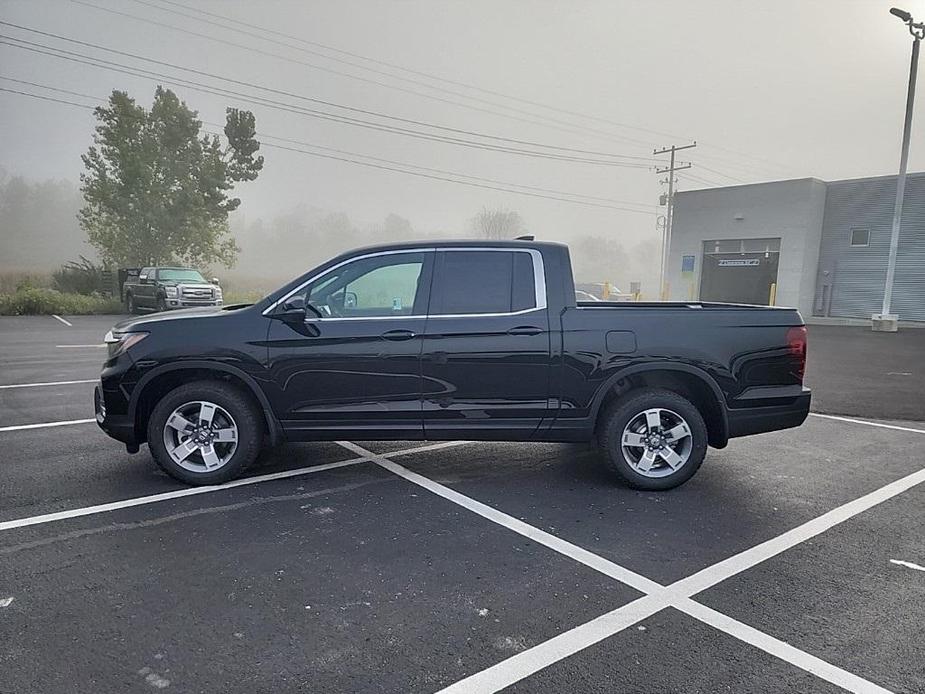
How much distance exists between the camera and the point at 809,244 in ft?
90.7

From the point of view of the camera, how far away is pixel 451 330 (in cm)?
470

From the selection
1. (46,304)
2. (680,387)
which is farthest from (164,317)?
(46,304)

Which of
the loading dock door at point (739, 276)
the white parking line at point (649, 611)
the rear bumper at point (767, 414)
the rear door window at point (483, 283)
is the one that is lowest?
the white parking line at point (649, 611)

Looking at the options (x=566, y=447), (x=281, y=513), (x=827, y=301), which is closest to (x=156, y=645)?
(x=281, y=513)

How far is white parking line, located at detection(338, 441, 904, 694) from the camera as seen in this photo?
2.56 m

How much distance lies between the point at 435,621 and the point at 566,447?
339 cm

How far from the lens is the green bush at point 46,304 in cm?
2283

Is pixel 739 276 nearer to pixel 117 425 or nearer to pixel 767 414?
pixel 767 414

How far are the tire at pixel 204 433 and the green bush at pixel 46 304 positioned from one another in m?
22.9

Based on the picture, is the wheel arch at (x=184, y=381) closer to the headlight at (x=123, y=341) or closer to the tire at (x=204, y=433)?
the tire at (x=204, y=433)

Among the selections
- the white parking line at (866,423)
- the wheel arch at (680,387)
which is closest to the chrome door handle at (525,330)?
the wheel arch at (680,387)

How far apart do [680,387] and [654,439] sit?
19.7 inches

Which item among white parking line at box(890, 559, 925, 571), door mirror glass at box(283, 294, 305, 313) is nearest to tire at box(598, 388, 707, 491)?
white parking line at box(890, 559, 925, 571)

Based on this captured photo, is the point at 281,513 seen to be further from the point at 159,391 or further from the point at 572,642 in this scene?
the point at 572,642
